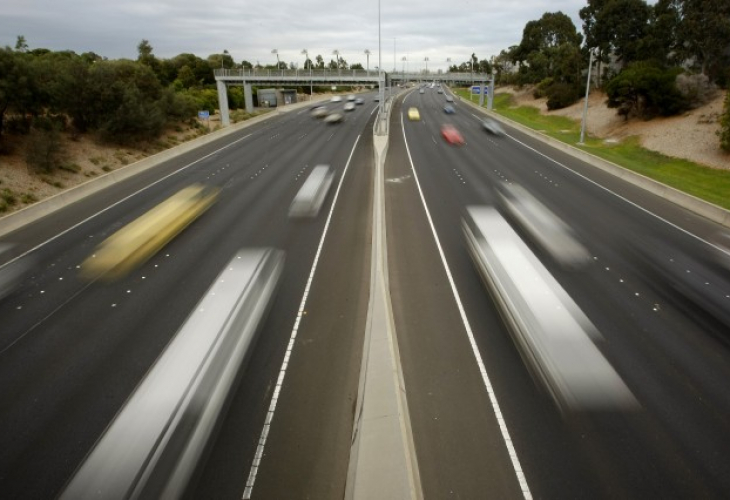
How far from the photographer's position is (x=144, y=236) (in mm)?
18141

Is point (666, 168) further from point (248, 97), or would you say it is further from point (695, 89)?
point (248, 97)

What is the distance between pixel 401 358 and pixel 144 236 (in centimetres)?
1337

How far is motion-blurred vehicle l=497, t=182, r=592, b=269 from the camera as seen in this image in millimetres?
15901

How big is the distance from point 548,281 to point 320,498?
10.1 m

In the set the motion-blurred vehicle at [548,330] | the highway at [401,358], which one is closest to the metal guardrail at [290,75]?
the highway at [401,358]

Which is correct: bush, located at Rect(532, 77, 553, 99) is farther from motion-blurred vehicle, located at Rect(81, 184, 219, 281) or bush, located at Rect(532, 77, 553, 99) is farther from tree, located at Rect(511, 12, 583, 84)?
motion-blurred vehicle, located at Rect(81, 184, 219, 281)

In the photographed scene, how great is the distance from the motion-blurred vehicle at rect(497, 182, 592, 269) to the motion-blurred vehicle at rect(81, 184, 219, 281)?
51.0 ft

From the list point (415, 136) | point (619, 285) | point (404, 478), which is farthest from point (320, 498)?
point (415, 136)

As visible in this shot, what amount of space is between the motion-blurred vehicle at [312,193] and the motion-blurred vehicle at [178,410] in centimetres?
872

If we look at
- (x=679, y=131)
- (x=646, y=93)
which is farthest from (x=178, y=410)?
(x=646, y=93)

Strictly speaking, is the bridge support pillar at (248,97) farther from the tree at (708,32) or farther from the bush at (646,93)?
the tree at (708,32)

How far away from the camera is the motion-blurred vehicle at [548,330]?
30.3ft

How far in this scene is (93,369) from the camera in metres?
10.1

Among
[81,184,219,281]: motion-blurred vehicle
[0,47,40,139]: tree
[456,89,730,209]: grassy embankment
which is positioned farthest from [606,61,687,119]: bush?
[0,47,40,139]: tree
